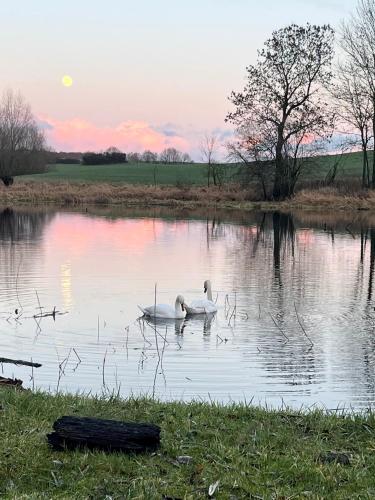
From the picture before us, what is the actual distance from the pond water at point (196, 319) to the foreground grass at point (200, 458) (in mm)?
2129

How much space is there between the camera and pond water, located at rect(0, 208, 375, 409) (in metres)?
9.07

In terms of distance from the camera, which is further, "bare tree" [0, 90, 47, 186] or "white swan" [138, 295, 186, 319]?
"bare tree" [0, 90, 47, 186]

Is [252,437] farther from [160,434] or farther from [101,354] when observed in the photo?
[101,354]

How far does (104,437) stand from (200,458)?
0.74 m

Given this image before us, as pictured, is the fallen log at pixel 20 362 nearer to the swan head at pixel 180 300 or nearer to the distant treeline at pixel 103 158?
the swan head at pixel 180 300

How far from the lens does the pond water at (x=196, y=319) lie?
9070 millimetres

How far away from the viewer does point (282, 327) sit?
12.8 metres

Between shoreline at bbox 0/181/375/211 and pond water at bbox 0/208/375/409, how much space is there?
22134mm

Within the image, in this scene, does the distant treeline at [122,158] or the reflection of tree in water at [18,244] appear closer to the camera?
the reflection of tree in water at [18,244]

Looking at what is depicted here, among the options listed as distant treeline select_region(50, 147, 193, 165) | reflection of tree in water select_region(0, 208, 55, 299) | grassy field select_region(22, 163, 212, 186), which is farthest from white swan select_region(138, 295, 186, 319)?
distant treeline select_region(50, 147, 193, 165)

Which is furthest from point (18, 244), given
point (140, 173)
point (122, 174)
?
point (140, 173)

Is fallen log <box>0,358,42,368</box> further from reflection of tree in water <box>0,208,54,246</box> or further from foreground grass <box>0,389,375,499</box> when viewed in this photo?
reflection of tree in water <box>0,208,54,246</box>

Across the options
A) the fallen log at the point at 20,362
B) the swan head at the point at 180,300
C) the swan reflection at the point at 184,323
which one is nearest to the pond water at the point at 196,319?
the swan reflection at the point at 184,323

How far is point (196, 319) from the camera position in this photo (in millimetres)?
14141
